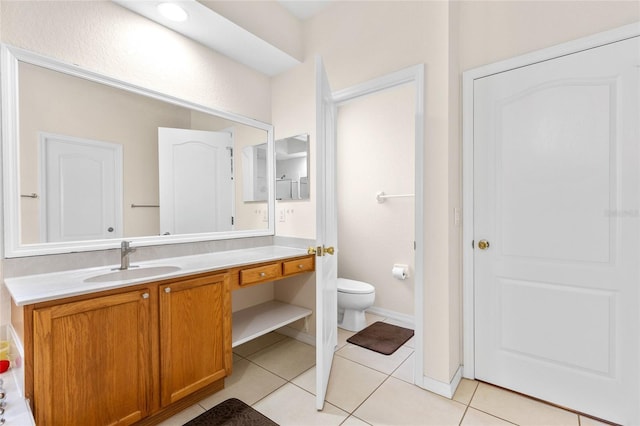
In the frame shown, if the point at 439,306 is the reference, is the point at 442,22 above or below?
above

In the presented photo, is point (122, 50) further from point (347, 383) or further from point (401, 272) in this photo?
point (401, 272)

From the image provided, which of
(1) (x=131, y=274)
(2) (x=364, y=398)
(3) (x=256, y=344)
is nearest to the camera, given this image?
(1) (x=131, y=274)

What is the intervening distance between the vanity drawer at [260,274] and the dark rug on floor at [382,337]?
3.43 feet

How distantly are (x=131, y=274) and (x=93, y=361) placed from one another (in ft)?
1.72

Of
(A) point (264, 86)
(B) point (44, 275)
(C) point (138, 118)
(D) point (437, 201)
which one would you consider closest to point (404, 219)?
(D) point (437, 201)

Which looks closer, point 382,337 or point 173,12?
point 173,12

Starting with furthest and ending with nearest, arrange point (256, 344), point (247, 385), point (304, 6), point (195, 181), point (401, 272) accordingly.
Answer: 1. point (401, 272)
2. point (256, 344)
3. point (304, 6)
4. point (195, 181)
5. point (247, 385)

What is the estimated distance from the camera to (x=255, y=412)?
1647mm

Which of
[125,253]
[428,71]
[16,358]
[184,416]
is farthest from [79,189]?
[428,71]

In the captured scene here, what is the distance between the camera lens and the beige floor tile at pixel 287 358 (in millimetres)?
2092

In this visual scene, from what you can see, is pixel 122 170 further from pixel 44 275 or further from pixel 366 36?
pixel 366 36

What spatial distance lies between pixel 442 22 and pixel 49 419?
2776 mm

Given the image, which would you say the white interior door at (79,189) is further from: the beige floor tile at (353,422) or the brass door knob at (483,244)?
the brass door knob at (483,244)

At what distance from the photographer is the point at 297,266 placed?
2.25 metres
